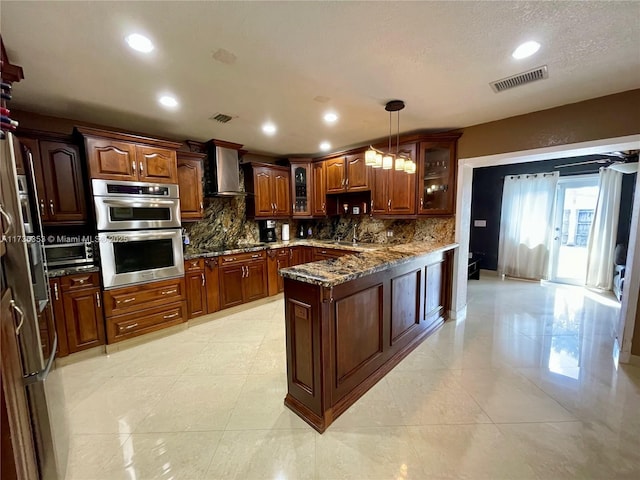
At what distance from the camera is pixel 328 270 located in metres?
1.85

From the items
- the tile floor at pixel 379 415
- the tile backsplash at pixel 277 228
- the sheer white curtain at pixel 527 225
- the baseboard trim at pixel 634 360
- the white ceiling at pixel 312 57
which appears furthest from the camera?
the sheer white curtain at pixel 527 225

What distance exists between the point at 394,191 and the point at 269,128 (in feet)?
6.16

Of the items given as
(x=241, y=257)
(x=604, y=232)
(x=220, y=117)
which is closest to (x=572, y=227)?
(x=604, y=232)

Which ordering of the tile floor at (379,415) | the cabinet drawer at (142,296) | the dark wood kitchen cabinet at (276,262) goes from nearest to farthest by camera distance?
the tile floor at (379,415) → the cabinet drawer at (142,296) → the dark wood kitchen cabinet at (276,262)

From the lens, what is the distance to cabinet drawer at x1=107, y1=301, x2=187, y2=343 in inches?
107

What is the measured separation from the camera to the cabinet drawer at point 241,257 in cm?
362

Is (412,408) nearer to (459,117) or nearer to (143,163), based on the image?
(459,117)

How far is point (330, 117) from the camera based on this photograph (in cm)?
287

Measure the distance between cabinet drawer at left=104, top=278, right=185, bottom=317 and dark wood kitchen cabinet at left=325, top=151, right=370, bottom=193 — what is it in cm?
270

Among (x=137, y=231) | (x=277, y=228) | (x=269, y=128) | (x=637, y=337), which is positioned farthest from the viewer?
(x=277, y=228)

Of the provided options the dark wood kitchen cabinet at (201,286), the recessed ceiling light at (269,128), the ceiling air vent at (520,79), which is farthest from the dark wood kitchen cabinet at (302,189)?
the ceiling air vent at (520,79)

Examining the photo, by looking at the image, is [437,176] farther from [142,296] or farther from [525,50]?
[142,296]

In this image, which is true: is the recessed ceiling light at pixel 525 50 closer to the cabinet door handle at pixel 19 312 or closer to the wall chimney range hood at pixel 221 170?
the cabinet door handle at pixel 19 312

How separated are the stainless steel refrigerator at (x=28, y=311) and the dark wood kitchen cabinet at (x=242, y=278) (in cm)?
227
